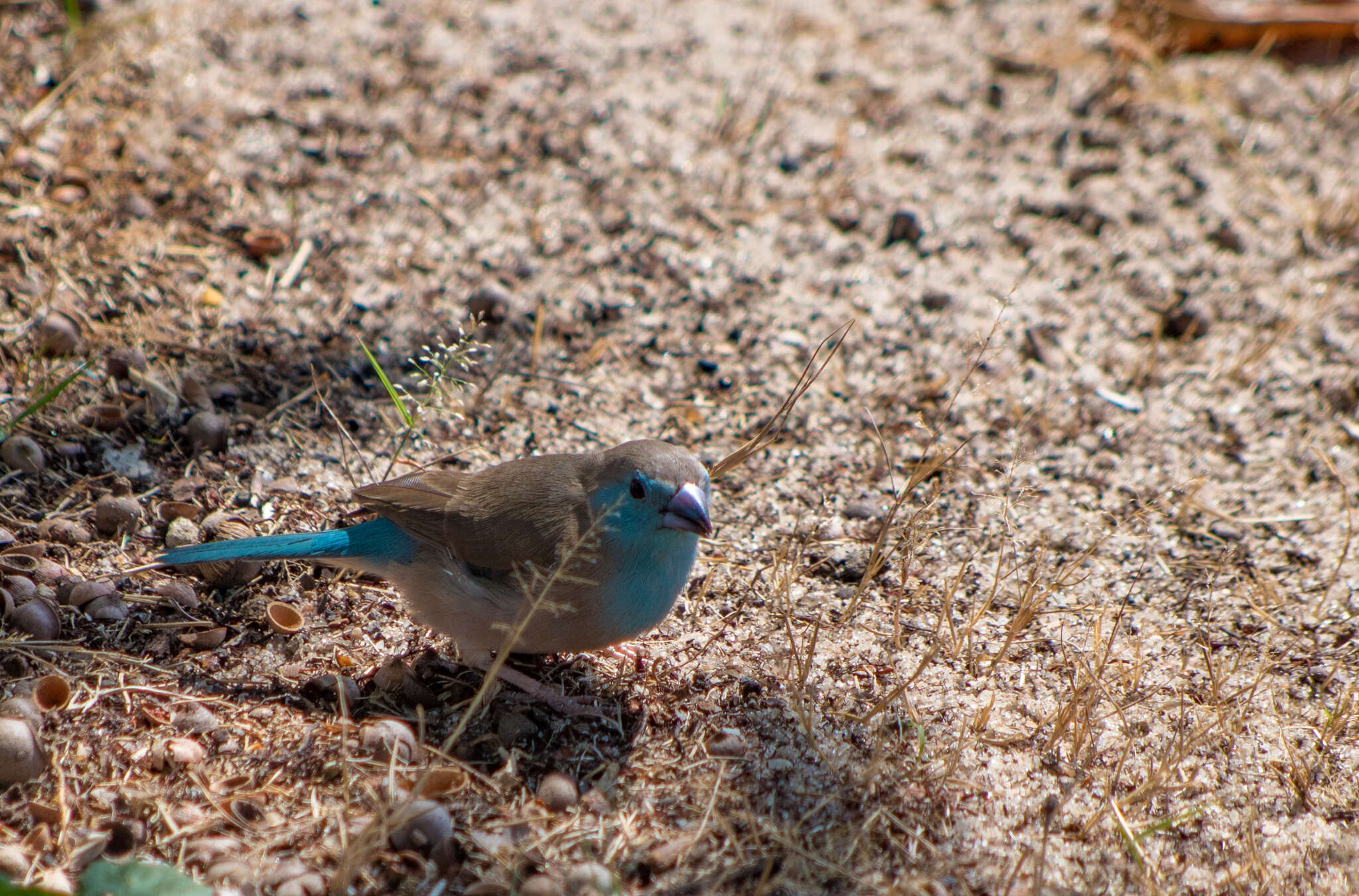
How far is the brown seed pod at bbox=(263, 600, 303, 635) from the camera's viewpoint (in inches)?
125

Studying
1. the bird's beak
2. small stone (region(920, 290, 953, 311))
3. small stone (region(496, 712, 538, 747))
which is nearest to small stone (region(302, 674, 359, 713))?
small stone (region(496, 712, 538, 747))

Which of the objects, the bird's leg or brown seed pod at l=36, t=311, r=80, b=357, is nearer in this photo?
the bird's leg

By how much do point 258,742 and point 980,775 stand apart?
189 centimetres

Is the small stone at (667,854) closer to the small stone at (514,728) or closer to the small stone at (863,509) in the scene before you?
the small stone at (514,728)

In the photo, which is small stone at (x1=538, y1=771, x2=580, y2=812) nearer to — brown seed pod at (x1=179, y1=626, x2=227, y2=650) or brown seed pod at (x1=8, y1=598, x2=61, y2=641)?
brown seed pod at (x1=179, y1=626, x2=227, y2=650)

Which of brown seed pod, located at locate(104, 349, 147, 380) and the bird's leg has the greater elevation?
brown seed pod, located at locate(104, 349, 147, 380)

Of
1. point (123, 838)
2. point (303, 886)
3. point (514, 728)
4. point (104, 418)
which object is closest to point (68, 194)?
point (104, 418)

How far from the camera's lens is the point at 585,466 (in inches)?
128

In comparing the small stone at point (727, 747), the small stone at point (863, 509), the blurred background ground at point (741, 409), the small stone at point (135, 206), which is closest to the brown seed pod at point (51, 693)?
the blurred background ground at point (741, 409)

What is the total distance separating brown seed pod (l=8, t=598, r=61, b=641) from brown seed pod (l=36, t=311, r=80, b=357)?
1171mm

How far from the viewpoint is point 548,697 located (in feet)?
10.2

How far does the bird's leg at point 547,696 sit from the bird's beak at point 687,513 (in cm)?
56

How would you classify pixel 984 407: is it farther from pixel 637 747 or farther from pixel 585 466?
pixel 637 747

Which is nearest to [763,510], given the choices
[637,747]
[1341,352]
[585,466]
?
[585,466]
